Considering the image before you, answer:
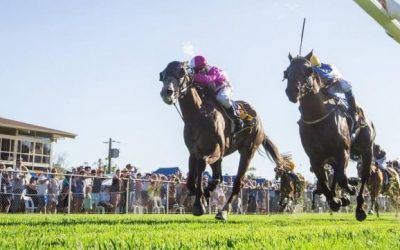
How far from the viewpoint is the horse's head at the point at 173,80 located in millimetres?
9117

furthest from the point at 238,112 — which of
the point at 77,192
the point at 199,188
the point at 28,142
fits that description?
the point at 28,142

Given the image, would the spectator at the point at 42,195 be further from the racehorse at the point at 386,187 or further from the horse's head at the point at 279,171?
the racehorse at the point at 386,187

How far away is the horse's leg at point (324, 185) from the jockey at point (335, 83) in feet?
4.15

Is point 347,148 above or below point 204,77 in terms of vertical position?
below

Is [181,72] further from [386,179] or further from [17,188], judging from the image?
[386,179]

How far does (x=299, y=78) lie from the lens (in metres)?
8.55

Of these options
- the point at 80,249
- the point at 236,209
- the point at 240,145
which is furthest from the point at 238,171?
the point at 236,209

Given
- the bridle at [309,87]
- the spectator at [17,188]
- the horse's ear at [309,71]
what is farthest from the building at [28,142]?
the horse's ear at [309,71]

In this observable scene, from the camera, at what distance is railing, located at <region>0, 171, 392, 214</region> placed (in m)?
16.2

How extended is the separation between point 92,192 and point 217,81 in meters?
8.40

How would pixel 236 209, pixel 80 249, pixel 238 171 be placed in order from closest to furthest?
pixel 80 249
pixel 238 171
pixel 236 209

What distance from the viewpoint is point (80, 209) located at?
676 inches

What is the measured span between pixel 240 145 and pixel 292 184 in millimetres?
2959

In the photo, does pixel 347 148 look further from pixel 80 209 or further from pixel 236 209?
pixel 236 209
